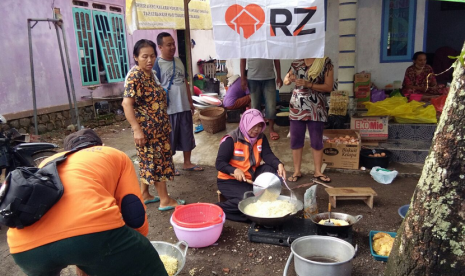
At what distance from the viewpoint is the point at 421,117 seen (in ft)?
17.5

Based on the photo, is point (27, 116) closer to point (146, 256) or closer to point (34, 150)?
point (34, 150)

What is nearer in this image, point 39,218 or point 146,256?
point 39,218

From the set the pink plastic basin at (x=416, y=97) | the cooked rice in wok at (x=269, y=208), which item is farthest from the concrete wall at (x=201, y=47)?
the cooked rice in wok at (x=269, y=208)

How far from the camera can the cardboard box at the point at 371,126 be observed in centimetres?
536

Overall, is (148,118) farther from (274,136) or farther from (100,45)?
(100,45)

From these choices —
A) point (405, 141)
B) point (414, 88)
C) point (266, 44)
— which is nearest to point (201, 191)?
point (266, 44)

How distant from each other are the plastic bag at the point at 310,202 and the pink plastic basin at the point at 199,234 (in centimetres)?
93

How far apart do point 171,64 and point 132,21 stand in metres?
1.86

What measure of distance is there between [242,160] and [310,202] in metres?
0.83

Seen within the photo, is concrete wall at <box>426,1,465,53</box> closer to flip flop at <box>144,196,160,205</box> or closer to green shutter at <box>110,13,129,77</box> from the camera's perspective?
green shutter at <box>110,13,129,77</box>

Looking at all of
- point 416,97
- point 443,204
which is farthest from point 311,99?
point 416,97

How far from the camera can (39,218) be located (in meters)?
1.64

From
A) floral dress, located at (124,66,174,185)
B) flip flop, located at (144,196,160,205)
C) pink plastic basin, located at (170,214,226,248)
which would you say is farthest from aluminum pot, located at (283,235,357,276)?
flip flop, located at (144,196,160,205)

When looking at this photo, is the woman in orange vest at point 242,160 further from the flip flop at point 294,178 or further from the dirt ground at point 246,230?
the flip flop at point 294,178
